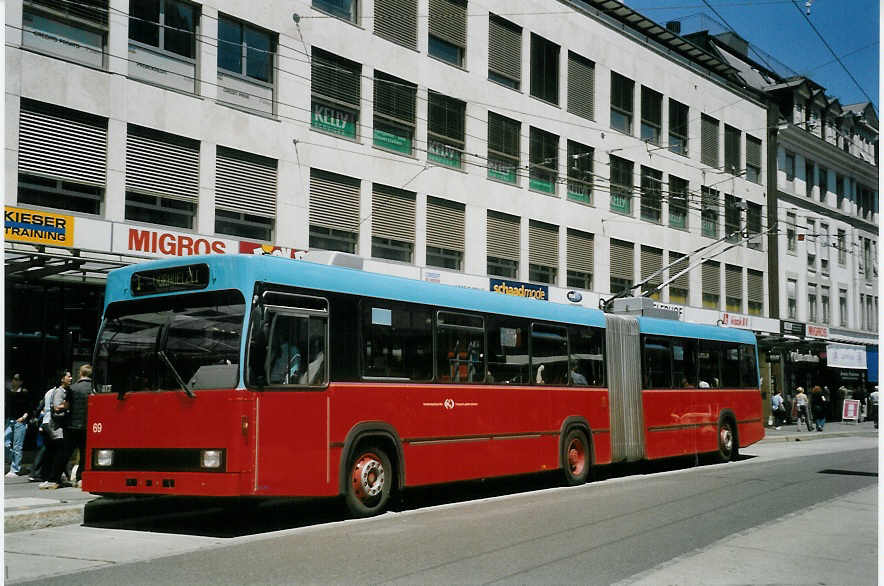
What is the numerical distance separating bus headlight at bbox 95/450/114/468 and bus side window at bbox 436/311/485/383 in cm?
435

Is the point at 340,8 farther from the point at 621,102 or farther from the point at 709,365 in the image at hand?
the point at 621,102

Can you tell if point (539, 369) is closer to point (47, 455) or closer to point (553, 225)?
point (47, 455)

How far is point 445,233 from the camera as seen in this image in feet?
89.7

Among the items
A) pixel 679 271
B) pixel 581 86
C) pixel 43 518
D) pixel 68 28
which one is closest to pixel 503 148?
pixel 581 86

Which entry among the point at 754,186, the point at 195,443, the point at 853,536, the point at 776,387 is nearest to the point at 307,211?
the point at 195,443

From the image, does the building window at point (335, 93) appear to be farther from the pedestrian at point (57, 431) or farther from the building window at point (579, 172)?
the pedestrian at point (57, 431)

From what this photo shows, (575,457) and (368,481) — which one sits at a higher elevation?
(368,481)

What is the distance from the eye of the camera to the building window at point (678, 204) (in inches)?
1483

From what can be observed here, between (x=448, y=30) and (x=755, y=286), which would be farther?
(x=755, y=286)

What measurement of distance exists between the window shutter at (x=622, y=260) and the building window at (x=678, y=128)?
4883mm

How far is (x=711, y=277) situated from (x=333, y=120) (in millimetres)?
21948

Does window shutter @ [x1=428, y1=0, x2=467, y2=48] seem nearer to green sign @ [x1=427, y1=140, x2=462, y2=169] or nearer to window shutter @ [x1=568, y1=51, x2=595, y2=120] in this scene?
green sign @ [x1=427, y1=140, x2=462, y2=169]

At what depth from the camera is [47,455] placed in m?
15.2

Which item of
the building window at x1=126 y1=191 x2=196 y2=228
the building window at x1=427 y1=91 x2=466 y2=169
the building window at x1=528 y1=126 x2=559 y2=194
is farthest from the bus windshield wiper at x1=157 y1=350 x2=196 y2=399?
the building window at x1=528 y1=126 x2=559 y2=194
